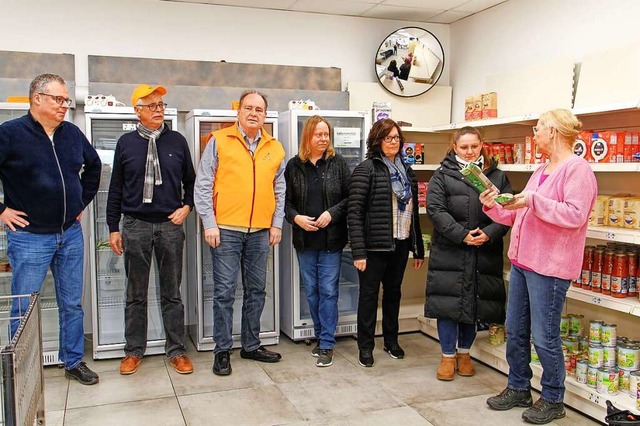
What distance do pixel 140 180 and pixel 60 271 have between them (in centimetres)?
75

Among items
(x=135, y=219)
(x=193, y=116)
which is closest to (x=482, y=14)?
(x=193, y=116)

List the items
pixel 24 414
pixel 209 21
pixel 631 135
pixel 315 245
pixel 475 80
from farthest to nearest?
1. pixel 475 80
2. pixel 209 21
3. pixel 315 245
4. pixel 631 135
5. pixel 24 414

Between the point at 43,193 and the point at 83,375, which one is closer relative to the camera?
the point at 43,193

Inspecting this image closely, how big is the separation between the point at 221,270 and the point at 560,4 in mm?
3142

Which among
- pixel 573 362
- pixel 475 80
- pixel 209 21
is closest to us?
pixel 573 362

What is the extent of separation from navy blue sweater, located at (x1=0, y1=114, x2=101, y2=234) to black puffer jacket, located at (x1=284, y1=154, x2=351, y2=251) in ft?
4.65

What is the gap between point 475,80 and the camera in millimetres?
5562

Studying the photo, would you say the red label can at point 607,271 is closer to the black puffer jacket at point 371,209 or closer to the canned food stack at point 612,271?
the canned food stack at point 612,271

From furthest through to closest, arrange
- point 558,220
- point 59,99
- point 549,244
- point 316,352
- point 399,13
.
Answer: point 399,13 < point 316,352 < point 59,99 < point 549,244 < point 558,220

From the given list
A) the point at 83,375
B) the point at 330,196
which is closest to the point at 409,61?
the point at 330,196

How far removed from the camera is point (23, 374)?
171 cm

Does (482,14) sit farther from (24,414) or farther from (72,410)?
(24,414)

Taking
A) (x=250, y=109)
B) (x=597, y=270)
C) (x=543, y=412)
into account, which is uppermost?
(x=250, y=109)

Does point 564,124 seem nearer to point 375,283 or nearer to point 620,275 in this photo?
point 620,275
